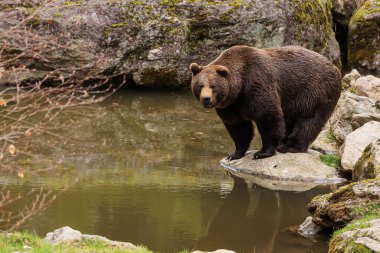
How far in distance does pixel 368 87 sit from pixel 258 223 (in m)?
6.85

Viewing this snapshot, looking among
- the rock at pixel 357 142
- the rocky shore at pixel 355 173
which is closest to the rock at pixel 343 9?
the rocky shore at pixel 355 173

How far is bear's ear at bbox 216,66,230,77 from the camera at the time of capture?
1002 centimetres

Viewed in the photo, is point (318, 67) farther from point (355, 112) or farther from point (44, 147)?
point (44, 147)

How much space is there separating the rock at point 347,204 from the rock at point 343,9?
14.3 m

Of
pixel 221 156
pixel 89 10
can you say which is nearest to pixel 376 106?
pixel 221 156

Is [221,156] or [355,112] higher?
[355,112]

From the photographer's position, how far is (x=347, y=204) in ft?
24.1

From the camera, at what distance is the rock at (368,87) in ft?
45.7

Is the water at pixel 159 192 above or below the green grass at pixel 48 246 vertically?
below

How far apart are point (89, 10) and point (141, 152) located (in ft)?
19.4

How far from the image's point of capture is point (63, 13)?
1584 centimetres

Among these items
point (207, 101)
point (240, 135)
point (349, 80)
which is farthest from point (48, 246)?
point (349, 80)

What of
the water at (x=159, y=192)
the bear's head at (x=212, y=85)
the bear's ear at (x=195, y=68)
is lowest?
the water at (x=159, y=192)

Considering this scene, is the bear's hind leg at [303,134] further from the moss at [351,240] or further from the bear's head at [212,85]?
the moss at [351,240]
